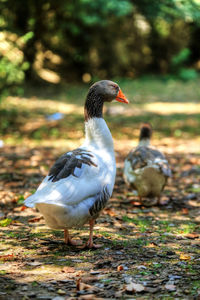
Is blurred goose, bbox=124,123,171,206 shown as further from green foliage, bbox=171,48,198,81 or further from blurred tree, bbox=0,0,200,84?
green foliage, bbox=171,48,198,81

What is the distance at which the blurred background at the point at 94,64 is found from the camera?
1157cm

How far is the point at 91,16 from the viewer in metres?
15.0

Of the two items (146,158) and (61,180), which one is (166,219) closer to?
(146,158)

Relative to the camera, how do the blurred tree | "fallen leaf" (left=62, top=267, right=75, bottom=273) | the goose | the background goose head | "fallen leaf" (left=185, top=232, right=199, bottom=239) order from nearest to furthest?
"fallen leaf" (left=62, top=267, right=75, bottom=273)
the goose
the background goose head
"fallen leaf" (left=185, top=232, right=199, bottom=239)
the blurred tree

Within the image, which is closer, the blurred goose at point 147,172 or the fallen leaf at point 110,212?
the fallen leaf at point 110,212

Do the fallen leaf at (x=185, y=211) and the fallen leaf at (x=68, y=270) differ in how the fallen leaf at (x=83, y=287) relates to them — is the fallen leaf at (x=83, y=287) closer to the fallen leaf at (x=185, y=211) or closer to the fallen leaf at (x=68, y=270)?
the fallen leaf at (x=68, y=270)

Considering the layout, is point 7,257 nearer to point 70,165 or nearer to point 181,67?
point 70,165

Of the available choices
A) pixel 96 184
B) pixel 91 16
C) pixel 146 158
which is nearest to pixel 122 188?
pixel 146 158

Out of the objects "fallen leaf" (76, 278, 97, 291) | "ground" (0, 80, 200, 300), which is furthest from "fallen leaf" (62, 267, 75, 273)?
"fallen leaf" (76, 278, 97, 291)

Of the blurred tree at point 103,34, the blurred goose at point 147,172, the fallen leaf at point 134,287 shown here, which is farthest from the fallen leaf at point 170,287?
the blurred tree at point 103,34

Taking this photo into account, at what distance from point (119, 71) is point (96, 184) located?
55.1 ft

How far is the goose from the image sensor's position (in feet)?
12.8

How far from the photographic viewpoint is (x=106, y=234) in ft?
16.1

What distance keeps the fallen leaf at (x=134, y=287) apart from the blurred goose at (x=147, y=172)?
2.97 meters
